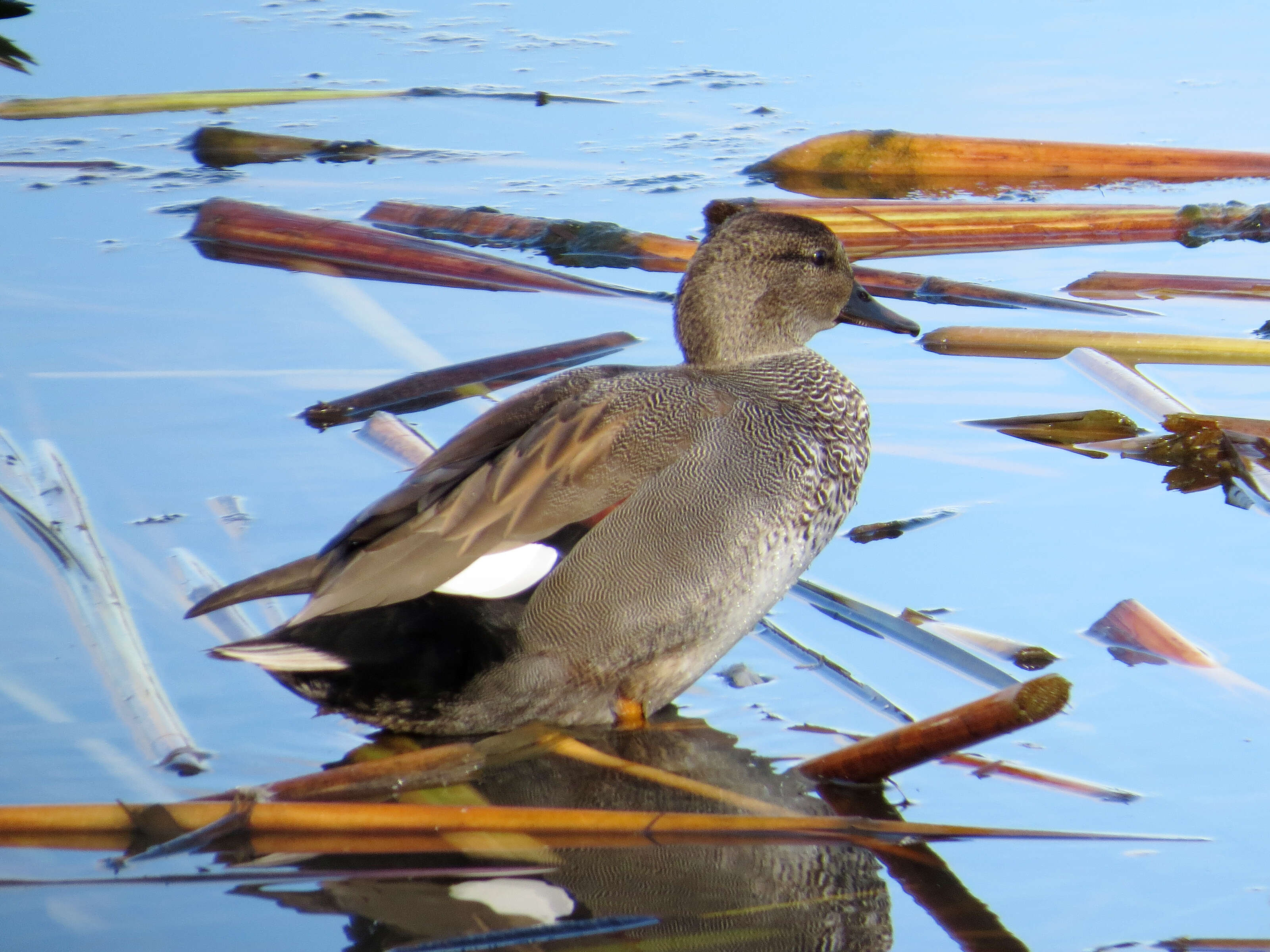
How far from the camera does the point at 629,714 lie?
352 centimetres

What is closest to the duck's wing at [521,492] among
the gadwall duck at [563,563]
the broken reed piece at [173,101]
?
the gadwall duck at [563,563]

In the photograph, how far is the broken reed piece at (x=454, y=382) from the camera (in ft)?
15.6

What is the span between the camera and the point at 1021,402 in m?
4.98

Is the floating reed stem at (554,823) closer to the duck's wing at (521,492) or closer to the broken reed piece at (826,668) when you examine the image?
the broken reed piece at (826,668)

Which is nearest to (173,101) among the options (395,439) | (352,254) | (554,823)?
(352,254)

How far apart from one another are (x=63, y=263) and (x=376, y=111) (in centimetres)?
234

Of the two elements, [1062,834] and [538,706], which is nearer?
[1062,834]

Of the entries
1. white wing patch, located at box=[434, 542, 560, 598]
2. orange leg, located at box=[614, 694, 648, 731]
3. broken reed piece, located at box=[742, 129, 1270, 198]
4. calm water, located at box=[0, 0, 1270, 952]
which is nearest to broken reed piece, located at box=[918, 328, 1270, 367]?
calm water, located at box=[0, 0, 1270, 952]

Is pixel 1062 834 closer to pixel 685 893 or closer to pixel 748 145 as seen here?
pixel 685 893

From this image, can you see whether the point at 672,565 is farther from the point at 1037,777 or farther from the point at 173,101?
the point at 173,101

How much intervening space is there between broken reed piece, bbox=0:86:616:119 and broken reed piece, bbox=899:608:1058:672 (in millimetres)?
4501

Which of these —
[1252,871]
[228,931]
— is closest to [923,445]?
[1252,871]

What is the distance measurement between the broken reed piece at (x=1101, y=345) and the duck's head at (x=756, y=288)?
3.15 ft

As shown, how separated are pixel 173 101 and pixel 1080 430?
4.15 meters
